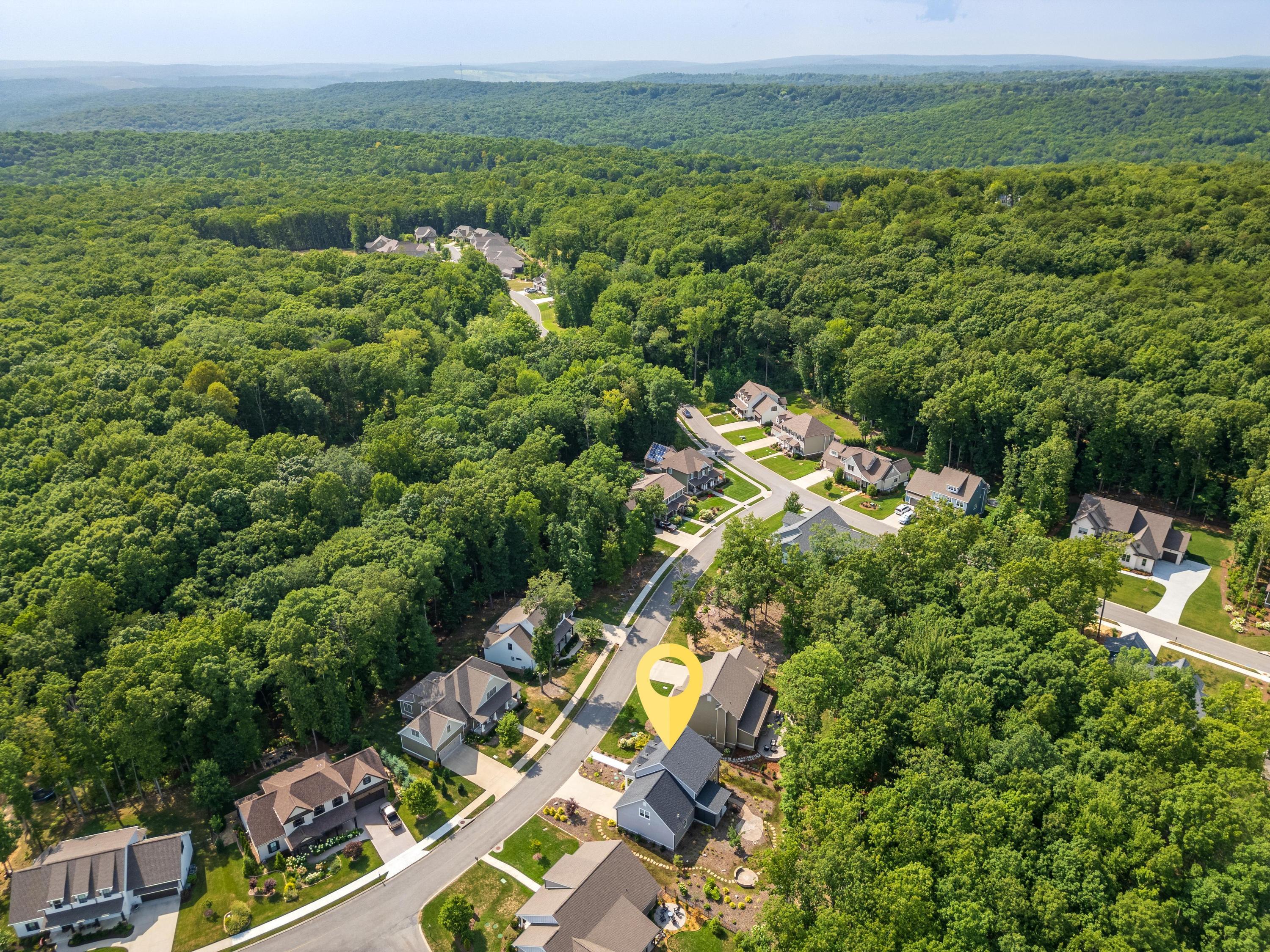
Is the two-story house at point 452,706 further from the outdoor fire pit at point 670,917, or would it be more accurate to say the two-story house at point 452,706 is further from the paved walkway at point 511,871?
the outdoor fire pit at point 670,917

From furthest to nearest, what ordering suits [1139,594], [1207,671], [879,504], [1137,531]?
1. [879,504]
2. [1137,531]
3. [1139,594]
4. [1207,671]

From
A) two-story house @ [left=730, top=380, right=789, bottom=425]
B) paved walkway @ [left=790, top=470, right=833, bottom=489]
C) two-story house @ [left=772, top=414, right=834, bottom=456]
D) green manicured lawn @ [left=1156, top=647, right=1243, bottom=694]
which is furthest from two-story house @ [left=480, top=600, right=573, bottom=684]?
two-story house @ [left=730, top=380, right=789, bottom=425]

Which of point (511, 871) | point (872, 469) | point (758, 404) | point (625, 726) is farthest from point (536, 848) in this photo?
point (758, 404)

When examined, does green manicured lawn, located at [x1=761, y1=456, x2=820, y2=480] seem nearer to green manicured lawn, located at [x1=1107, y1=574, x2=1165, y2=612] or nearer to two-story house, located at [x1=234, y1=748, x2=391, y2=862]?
green manicured lawn, located at [x1=1107, y1=574, x2=1165, y2=612]

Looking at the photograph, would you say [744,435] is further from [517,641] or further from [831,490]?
[517,641]

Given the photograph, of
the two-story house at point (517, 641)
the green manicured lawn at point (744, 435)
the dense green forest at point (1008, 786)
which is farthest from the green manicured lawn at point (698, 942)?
the green manicured lawn at point (744, 435)

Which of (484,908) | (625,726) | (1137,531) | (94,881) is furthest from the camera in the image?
(1137,531)
